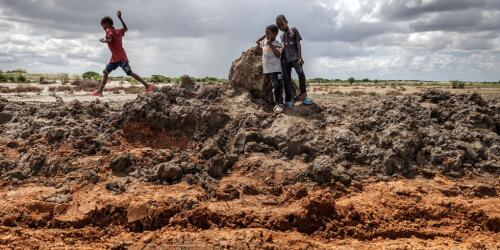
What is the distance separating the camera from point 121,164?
6957mm

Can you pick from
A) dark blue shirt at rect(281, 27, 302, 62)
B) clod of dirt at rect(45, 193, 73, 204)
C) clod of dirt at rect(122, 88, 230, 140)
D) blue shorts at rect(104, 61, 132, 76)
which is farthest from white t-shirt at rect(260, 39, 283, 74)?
clod of dirt at rect(45, 193, 73, 204)

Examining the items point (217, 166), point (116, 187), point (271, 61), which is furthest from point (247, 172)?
point (271, 61)

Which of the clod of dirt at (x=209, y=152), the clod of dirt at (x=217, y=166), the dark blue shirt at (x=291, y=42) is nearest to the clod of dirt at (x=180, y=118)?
the clod of dirt at (x=209, y=152)

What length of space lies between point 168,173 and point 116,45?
4188 millimetres

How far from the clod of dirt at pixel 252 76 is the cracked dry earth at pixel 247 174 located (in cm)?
22

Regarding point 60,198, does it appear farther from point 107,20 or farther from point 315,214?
point 107,20

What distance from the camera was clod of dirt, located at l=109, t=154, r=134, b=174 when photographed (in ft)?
22.8

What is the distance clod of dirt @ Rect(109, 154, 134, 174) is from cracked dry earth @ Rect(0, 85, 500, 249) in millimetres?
28

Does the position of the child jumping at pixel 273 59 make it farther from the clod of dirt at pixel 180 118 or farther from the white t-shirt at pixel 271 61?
the clod of dirt at pixel 180 118

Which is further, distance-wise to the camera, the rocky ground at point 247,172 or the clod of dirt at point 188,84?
the clod of dirt at point 188,84

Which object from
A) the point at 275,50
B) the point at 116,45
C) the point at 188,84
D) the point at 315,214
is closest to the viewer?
the point at 315,214

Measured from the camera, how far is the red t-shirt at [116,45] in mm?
9714

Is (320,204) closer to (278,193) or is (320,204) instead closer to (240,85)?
(278,193)

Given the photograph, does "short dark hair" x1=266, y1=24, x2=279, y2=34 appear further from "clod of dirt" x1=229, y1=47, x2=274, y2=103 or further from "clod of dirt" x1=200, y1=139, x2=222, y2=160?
"clod of dirt" x1=200, y1=139, x2=222, y2=160
